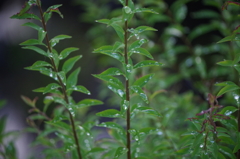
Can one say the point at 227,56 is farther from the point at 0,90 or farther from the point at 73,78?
the point at 0,90

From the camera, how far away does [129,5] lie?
44 centimetres

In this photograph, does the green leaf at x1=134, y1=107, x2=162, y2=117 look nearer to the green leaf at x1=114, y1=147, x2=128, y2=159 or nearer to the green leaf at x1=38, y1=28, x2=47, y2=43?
the green leaf at x1=114, y1=147, x2=128, y2=159

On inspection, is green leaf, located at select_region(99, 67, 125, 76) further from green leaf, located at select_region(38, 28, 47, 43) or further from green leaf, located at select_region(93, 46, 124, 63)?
green leaf, located at select_region(38, 28, 47, 43)

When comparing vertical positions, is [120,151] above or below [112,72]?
below

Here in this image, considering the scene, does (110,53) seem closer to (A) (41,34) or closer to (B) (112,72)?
(B) (112,72)

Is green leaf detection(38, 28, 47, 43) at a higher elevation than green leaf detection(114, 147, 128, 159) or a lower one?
higher

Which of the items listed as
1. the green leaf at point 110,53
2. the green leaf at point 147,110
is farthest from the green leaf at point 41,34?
the green leaf at point 147,110

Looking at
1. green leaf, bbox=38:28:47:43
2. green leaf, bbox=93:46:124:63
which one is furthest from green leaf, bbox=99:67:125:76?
green leaf, bbox=38:28:47:43

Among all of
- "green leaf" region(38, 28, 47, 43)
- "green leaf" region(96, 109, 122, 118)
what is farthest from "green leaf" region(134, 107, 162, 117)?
"green leaf" region(38, 28, 47, 43)

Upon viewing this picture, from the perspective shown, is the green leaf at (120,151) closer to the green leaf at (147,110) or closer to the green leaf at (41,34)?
the green leaf at (147,110)

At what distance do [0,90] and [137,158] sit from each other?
66.9 inches

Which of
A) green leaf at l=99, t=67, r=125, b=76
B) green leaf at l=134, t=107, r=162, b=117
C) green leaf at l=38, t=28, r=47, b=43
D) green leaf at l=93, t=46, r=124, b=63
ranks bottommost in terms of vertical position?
green leaf at l=134, t=107, r=162, b=117

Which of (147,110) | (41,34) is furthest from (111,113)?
(41,34)

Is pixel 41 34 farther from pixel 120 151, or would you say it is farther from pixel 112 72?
pixel 120 151
